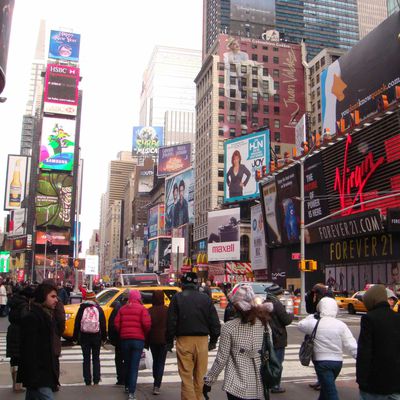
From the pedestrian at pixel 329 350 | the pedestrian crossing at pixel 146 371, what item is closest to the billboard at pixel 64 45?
the pedestrian crossing at pixel 146 371

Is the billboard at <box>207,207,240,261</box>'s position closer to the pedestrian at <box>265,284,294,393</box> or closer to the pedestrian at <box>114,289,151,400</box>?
the pedestrian at <box>265,284,294,393</box>

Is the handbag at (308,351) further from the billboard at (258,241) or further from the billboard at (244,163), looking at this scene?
the billboard at (244,163)

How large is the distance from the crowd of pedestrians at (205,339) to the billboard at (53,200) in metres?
125

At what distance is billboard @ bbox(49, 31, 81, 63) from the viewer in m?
137

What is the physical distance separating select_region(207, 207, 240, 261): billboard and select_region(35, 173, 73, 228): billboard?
55.3 m

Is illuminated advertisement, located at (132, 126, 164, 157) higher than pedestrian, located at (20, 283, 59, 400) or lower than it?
higher

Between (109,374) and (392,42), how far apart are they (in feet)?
168

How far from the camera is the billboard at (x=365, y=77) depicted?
51.5 metres

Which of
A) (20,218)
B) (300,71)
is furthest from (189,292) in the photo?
(20,218)

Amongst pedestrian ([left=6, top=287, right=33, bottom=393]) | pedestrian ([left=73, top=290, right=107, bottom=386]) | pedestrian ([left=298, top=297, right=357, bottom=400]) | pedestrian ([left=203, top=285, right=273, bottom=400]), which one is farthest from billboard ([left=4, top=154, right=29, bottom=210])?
pedestrian ([left=203, top=285, right=273, bottom=400])

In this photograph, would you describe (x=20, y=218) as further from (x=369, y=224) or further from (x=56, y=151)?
(x=369, y=224)

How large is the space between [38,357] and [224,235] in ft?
267

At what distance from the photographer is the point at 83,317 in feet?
30.8

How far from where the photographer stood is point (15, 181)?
143500mm
